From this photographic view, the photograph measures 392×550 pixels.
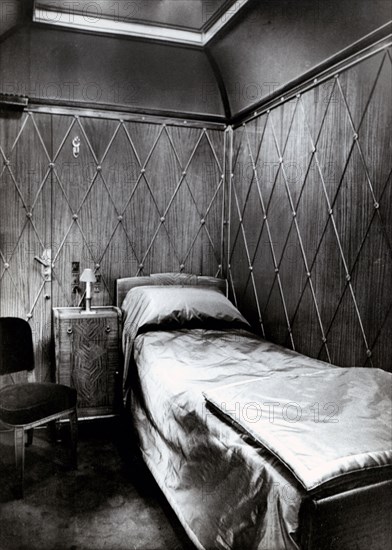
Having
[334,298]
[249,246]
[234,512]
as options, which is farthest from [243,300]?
[234,512]

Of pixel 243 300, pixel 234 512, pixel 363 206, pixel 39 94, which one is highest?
pixel 39 94

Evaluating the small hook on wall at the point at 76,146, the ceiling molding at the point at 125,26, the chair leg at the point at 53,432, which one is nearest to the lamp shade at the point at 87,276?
the small hook on wall at the point at 76,146

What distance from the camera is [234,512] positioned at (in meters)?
1.71

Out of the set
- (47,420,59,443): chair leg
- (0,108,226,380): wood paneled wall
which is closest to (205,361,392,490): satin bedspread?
(47,420,59,443): chair leg

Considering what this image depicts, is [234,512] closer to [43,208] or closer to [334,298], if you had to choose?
[334,298]

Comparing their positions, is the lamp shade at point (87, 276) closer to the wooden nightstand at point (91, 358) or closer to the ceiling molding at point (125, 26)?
the wooden nightstand at point (91, 358)

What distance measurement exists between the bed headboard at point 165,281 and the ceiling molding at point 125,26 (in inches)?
73.3

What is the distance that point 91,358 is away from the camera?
348cm

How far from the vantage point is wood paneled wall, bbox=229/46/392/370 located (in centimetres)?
252

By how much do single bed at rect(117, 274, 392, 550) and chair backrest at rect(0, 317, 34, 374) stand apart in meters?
0.70

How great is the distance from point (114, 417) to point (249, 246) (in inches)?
67.2

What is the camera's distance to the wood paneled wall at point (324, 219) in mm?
2523

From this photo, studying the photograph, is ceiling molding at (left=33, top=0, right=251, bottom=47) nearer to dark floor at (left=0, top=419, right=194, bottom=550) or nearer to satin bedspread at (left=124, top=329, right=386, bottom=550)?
satin bedspread at (left=124, top=329, right=386, bottom=550)

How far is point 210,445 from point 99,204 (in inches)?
97.9
